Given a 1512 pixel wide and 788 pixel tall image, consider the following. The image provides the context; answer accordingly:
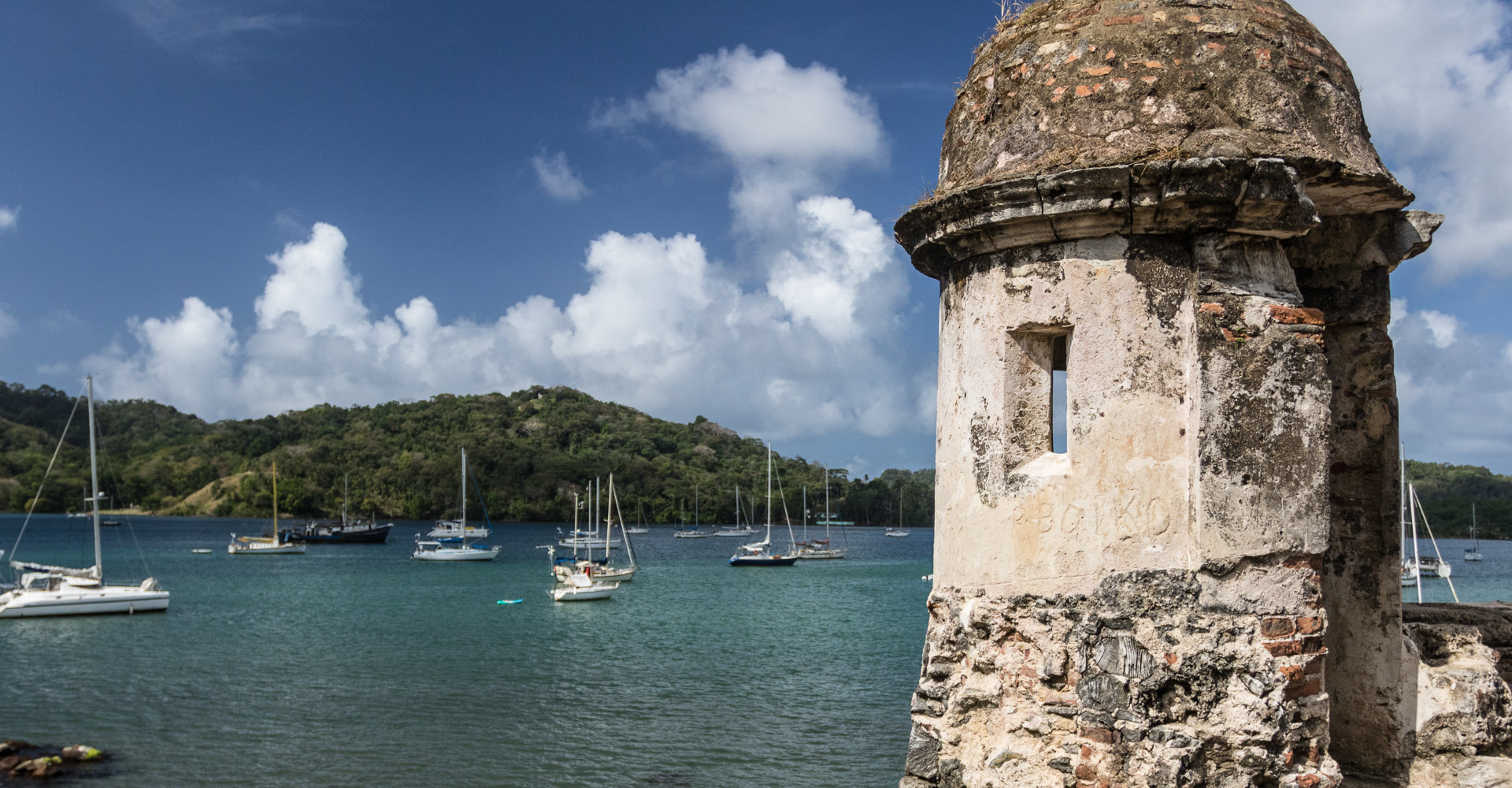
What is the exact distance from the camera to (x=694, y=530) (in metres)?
115

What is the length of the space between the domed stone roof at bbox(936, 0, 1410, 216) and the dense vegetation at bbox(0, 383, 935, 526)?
11411 centimetres

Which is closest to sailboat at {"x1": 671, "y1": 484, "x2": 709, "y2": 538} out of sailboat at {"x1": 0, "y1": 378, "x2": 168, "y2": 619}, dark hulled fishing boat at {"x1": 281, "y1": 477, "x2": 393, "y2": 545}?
dark hulled fishing boat at {"x1": 281, "y1": 477, "x2": 393, "y2": 545}

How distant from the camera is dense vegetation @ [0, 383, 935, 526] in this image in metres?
116

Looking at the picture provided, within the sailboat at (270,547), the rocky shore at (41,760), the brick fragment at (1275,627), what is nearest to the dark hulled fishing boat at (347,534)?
the sailboat at (270,547)

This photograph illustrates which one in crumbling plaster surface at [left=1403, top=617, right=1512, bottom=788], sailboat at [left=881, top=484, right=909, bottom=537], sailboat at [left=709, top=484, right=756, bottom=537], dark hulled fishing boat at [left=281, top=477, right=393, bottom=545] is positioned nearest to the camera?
crumbling plaster surface at [left=1403, top=617, right=1512, bottom=788]

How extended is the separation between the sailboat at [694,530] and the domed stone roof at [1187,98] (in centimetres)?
10321

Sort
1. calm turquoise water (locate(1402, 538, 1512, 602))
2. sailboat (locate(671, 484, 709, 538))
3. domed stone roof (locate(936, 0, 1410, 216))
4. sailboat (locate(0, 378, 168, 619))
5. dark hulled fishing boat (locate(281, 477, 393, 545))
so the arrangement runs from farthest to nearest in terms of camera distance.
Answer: sailboat (locate(671, 484, 709, 538)) → dark hulled fishing boat (locate(281, 477, 393, 545)) → calm turquoise water (locate(1402, 538, 1512, 602)) → sailboat (locate(0, 378, 168, 619)) → domed stone roof (locate(936, 0, 1410, 216))

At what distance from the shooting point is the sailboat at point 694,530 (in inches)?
4215

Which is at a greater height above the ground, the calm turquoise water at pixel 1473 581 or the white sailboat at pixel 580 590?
the white sailboat at pixel 580 590

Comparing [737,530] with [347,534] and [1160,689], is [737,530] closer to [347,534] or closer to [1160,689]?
[347,534]

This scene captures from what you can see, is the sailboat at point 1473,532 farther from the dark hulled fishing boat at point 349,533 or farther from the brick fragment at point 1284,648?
the brick fragment at point 1284,648

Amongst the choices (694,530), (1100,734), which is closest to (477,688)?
(1100,734)

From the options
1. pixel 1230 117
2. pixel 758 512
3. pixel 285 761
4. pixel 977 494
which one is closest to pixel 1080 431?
pixel 977 494

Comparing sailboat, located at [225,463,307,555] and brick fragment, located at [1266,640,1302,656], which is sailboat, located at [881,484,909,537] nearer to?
sailboat, located at [225,463,307,555]
